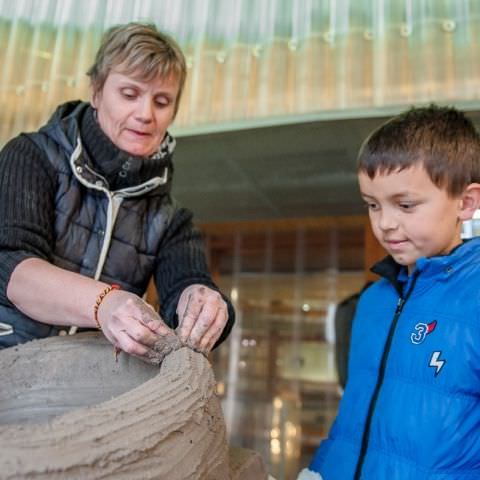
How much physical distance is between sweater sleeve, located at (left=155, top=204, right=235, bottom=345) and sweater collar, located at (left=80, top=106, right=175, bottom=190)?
8 cm

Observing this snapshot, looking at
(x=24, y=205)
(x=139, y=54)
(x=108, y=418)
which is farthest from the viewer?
(x=139, y=54)

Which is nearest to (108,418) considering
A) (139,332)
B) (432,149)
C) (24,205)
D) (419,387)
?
(139,332)

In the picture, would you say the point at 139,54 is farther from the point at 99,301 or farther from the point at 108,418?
the point at 108,418

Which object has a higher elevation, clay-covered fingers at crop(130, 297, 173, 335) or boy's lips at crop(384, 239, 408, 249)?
boy's lips at crop(384, 239, 408, 249)

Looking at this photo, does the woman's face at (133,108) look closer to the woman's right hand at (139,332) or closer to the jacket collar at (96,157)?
the jacket collar at (96,157)

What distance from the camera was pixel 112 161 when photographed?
0.82 meters

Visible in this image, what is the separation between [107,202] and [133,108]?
0.14 meters

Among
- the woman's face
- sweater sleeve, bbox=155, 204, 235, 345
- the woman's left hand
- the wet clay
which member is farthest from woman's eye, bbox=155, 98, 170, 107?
the wet clay

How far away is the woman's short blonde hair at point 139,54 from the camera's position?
0.82 m

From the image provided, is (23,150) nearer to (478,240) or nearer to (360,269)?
(478,240)

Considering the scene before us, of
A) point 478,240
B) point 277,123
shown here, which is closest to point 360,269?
point 277,123

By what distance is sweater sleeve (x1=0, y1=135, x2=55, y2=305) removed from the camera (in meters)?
0.67

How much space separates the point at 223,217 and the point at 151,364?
155 cm

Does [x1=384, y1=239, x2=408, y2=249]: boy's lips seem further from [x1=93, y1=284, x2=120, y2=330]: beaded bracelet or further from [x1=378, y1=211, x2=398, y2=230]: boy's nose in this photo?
[x1=93, y1=284, x2=120, y2=330]: beaded bracelet
